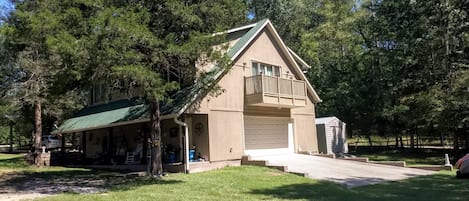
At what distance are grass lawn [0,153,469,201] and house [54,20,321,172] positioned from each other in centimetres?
240

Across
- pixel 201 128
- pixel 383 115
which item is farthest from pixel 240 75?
pixel 383 115

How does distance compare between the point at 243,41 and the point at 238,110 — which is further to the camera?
the point at 243,41

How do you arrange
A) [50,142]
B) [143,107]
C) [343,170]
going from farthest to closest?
1. [50,142]
2. [143,107]
3. [343,170]

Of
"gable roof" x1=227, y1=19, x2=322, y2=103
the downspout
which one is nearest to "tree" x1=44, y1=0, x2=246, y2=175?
the downspout

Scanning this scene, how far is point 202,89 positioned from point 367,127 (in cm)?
2050

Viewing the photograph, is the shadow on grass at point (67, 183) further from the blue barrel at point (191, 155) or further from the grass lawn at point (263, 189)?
the blue barrel at point (191, 155)

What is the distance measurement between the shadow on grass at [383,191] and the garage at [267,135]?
6.28m

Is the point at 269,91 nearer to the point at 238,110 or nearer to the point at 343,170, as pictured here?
the point at 238,110

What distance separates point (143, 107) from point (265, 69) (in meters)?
6.49

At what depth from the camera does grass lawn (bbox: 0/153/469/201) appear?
1072 centimetres

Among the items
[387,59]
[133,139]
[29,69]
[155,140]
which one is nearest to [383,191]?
[155,140]

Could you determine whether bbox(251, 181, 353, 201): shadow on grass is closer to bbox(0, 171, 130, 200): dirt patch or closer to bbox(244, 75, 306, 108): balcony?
bbox(0, 171, 130, 200): dirt patch

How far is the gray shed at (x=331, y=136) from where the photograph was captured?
2480 centimetres

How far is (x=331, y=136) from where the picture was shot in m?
25.3
